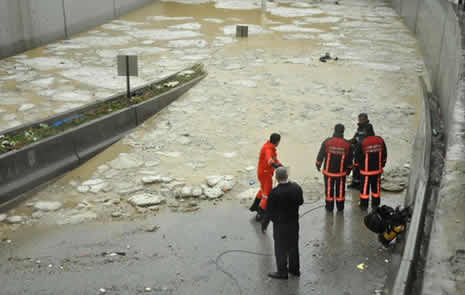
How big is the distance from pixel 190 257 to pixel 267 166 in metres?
1.76

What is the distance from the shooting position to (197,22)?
77.2 feet

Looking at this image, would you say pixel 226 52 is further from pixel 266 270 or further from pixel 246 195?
pixel 266 270

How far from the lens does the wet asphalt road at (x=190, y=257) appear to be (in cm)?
659

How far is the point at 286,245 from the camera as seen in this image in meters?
6.62

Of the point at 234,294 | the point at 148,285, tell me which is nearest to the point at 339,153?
the point at 234,294

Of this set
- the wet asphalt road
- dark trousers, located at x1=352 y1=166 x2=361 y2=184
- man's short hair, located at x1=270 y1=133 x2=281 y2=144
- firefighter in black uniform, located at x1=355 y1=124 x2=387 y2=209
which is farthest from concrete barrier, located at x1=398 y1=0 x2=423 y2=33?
the wet asphalt road

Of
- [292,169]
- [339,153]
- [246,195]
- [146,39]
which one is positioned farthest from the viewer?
[146,39]

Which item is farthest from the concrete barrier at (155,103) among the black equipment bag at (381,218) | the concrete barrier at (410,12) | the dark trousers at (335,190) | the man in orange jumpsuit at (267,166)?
the concrete barrier at (410,12)

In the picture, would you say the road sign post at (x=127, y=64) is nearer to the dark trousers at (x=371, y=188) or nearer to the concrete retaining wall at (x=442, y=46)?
the dark trousers at (x=371, y=188)

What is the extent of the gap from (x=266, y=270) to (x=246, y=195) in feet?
7.85

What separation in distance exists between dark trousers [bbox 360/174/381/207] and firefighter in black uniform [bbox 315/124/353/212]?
1.03 feet

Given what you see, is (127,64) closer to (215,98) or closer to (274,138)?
(215,98)

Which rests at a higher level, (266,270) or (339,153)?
(339,153)

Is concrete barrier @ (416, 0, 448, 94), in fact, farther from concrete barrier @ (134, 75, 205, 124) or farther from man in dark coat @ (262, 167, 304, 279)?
man in dark coat @ (262, 167, 304, 279)
